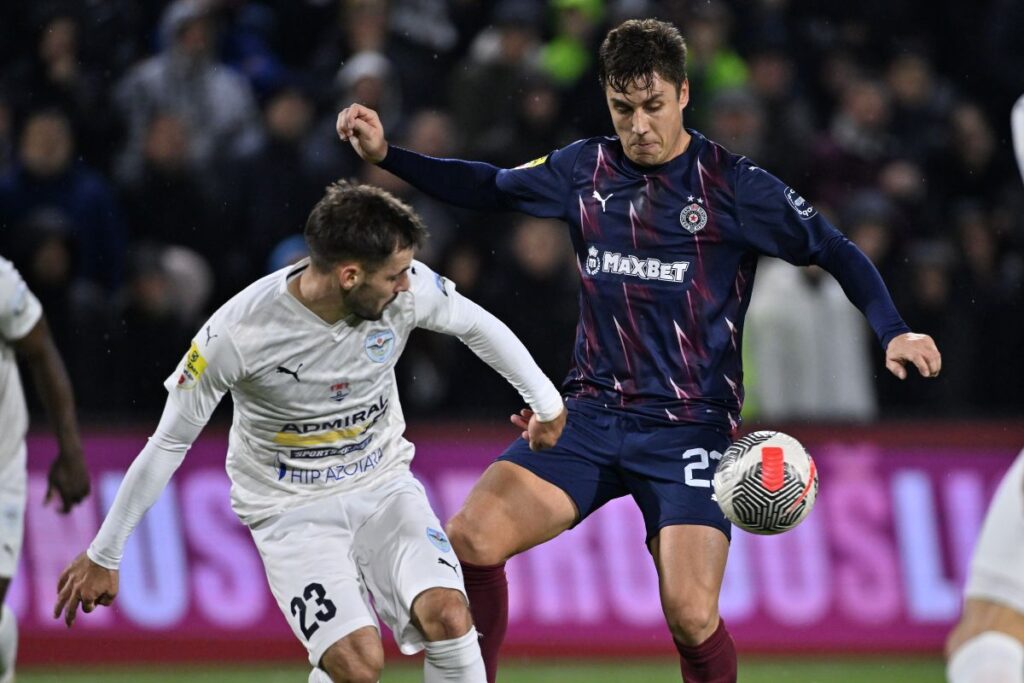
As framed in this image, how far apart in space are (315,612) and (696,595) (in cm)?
127

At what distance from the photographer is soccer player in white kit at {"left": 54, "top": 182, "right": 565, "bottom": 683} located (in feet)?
17.7

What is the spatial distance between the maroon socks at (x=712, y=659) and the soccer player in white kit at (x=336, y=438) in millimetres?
761

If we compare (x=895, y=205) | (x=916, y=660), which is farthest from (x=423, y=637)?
(x=895, y=205)

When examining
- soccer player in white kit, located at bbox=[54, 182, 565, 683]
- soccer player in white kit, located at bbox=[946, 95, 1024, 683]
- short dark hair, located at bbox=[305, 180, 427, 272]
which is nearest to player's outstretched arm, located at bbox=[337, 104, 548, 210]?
soccer player in white kit, located at bbox=[54, 182, 565, 683]

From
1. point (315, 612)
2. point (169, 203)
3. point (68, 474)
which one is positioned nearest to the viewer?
point (315, 612)

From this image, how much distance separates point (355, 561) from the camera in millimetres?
5766

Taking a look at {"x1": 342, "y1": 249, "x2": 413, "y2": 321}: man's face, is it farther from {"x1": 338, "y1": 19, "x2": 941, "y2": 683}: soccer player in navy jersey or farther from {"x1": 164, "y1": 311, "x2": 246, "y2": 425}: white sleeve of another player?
{"x1": 338, "y1": 19, "x2": 941, "y2": 683}: soccer player in navy jersey

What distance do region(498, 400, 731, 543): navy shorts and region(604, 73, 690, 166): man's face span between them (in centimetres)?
93

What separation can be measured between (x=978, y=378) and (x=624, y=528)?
2.48 meters

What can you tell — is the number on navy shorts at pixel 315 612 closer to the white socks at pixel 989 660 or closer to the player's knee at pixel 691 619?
the player's knee at pixel 691 619

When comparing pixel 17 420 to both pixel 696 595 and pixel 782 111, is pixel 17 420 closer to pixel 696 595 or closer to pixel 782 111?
pixel 696 595

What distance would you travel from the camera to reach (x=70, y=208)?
9484 mm

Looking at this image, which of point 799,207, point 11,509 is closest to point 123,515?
point 11,509

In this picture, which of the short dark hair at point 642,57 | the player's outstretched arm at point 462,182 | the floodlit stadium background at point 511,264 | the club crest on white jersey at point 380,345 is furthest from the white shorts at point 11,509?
the floodlit stadium background at point 511,264
